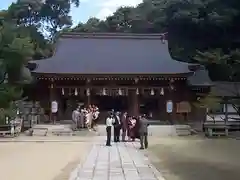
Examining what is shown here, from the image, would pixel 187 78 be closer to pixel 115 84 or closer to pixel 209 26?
pixel 115 84

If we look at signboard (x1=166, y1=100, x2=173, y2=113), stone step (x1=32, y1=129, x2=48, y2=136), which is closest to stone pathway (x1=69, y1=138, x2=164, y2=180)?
stone step (x1=32, y1=129, x2=48, y2=136)

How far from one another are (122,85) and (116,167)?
59.5 feet

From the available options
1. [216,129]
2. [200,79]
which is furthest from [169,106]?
[216,129]

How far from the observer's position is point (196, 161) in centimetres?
1412

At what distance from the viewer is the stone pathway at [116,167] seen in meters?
10.2

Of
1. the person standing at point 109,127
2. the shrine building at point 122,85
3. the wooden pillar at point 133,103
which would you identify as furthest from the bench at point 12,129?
the wooden pillar at point 133,103

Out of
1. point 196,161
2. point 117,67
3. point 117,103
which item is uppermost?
point 117,67

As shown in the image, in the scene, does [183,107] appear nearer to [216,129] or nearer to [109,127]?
[216,129]

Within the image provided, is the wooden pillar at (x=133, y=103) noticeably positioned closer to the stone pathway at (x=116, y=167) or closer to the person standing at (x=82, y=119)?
the person standing at (x=82, y=119)

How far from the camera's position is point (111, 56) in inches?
1271

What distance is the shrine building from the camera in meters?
28.8

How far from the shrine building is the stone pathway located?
1329 centimetres

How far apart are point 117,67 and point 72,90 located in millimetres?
3495

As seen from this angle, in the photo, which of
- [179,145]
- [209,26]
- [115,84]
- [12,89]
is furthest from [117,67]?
[209,26]
